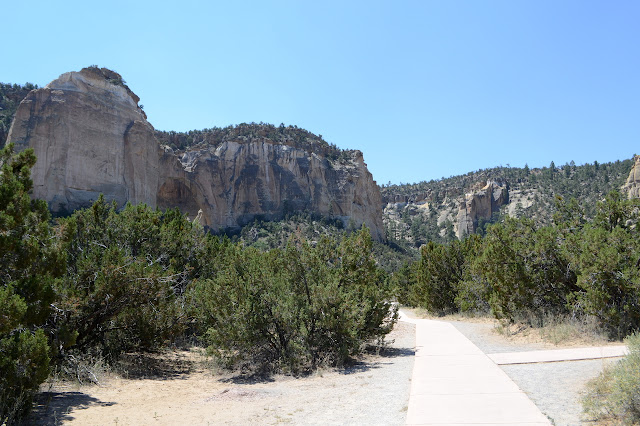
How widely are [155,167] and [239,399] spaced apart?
60.9 metres

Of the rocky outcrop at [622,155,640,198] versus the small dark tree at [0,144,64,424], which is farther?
the rocky outcrop at [622,155,640,198]

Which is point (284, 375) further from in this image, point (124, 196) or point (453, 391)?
point (124, 196)

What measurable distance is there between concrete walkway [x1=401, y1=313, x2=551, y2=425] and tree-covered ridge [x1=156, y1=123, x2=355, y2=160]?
7614 cm

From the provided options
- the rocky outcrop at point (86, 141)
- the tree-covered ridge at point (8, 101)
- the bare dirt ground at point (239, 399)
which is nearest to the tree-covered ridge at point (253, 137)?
the rocky outcrop at point (86, 141)

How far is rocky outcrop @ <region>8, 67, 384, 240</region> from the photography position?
178ft

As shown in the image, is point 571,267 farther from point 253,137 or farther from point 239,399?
point 253,137

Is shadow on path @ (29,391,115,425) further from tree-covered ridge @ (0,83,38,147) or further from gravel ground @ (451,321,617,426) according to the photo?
tree-covered ridge @ (0,83,38,147)

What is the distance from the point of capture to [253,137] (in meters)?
84.6

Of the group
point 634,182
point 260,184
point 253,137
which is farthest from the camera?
point 253,137

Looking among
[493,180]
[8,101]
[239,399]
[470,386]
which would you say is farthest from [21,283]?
[493,180]

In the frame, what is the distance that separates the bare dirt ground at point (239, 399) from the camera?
6.76 meters

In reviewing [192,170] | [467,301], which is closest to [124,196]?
[192,170]

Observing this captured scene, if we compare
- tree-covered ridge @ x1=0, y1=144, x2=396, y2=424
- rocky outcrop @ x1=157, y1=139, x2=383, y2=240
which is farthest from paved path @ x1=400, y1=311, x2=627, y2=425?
rocky outcrop @ x1=157, y1=139, x2=383, y2=240

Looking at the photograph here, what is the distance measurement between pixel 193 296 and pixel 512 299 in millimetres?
10119
